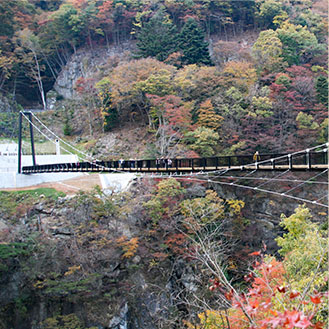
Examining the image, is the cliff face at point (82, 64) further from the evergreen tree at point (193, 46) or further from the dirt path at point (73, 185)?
the dirt path at point (73, 185)

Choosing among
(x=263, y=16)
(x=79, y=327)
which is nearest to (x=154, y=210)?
(x=79, y=327)

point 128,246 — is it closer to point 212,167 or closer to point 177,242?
point 177,242

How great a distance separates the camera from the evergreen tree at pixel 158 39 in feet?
70.0

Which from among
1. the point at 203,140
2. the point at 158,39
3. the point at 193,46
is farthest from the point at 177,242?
the point at 158,39

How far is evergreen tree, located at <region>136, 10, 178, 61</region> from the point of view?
21.3 metres

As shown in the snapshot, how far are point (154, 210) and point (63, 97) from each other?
13797 mm

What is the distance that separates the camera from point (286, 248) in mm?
10289

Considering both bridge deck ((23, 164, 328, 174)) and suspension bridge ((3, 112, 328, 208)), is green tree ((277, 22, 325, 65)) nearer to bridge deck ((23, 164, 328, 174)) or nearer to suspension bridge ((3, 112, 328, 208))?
suspension bridge ((3, 112, 328, 208))

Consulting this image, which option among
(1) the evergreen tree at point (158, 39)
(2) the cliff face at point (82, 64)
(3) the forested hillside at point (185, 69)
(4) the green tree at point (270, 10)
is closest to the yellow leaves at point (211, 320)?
(3) the forested hillside at point (185, 69)

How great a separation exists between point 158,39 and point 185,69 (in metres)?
3.73

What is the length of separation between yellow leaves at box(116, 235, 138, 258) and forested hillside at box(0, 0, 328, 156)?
175 inches

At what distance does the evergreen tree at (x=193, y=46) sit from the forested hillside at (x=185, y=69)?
54 mm

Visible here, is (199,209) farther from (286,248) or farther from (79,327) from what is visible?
(79,327)

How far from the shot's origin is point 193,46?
20.9 m
